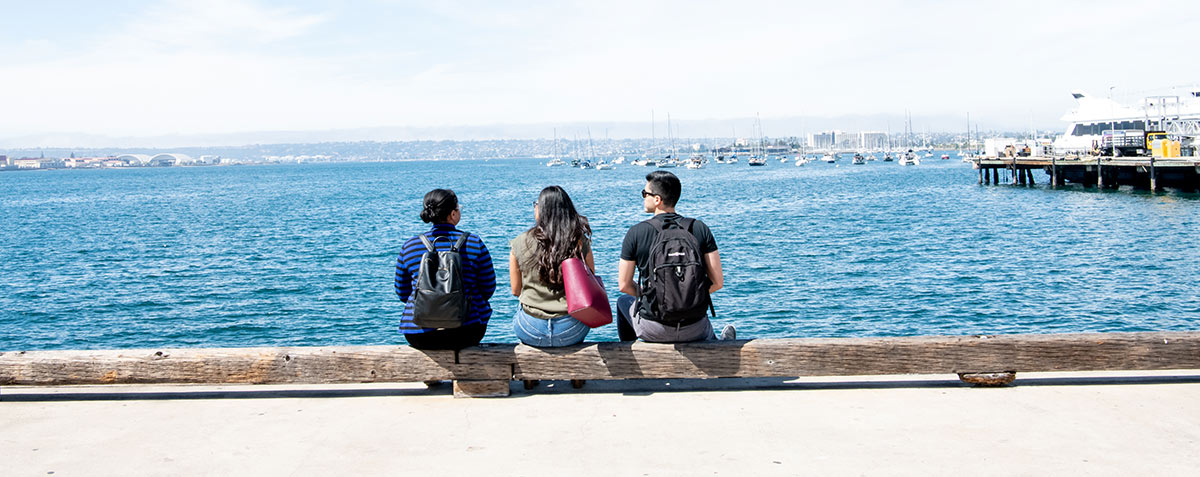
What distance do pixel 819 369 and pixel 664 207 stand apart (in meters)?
1.47

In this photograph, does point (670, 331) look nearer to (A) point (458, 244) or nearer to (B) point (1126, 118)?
(A) point (458, 244)

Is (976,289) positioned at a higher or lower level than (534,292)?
lower

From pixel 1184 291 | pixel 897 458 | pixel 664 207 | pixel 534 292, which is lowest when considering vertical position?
pixel 1184 291

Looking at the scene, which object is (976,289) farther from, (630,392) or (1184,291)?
(630,392)

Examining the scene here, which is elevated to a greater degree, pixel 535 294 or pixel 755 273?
pixel 535 294

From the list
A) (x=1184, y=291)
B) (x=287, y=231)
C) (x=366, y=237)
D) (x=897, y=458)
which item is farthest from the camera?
(x=287, y=231)

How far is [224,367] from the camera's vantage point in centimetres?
659

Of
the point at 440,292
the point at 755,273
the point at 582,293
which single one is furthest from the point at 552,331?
the point at 755,273

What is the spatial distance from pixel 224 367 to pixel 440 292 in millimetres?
1654

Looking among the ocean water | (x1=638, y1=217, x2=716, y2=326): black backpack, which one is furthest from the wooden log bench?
the ocean water

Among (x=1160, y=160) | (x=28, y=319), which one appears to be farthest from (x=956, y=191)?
(x=28, y=319)

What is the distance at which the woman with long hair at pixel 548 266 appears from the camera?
6371 millimetres

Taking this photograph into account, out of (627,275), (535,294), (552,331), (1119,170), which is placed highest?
A: (627,275)

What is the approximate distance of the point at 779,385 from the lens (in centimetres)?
676
